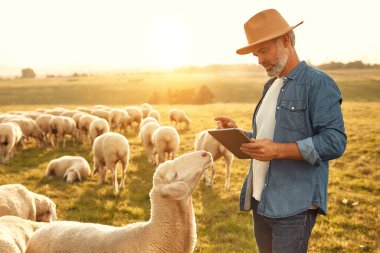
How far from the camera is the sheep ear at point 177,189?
135 inches

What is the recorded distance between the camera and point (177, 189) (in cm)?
344

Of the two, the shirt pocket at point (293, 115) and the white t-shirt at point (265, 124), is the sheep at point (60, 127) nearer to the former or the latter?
the white t-shirt at point (265, 124)

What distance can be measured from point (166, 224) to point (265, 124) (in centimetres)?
137

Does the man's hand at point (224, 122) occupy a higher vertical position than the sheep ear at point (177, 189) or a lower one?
higher

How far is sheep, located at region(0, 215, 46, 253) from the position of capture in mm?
3973

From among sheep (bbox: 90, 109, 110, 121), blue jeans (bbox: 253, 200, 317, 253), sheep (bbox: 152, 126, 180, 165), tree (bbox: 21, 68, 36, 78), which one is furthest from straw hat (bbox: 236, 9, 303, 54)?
tree (bbox: 21, 68, 36, 78)

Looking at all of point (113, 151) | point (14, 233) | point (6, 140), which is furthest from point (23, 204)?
point (6, 140)

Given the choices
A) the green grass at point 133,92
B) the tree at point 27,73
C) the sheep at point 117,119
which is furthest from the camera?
the tree at point 27,73

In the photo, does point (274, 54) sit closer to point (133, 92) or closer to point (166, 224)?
point (166, 224)

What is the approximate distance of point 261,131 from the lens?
338cm

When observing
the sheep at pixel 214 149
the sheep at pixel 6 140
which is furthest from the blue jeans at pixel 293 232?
the sheep at pixel 6 140

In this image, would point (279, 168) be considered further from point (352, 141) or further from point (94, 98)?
point (94, 98)

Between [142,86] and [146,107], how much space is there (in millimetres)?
44066

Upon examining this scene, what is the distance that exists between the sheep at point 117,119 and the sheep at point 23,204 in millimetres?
15182
